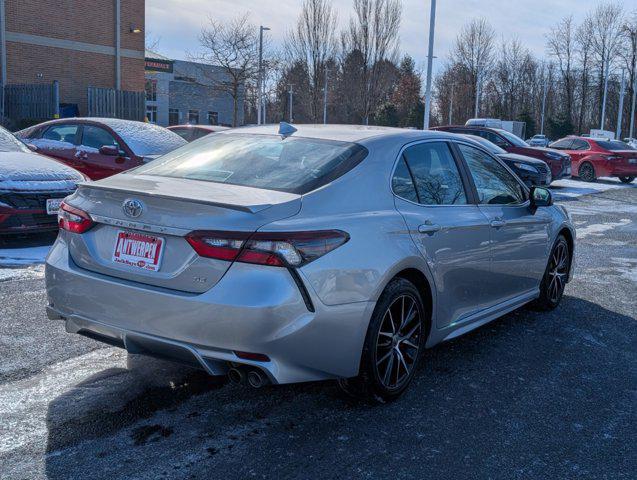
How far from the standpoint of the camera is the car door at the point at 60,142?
1051cm

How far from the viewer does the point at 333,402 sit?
12.8 feet

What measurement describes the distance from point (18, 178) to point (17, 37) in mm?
20456

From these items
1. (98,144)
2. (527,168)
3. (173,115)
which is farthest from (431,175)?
(173,115)

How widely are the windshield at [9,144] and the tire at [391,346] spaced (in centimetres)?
642

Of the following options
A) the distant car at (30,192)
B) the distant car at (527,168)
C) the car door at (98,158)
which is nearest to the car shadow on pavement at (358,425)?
the distant car at (30,192)

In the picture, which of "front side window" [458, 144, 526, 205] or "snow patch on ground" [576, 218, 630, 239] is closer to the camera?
"front side window" [458, 144, 526, 205]

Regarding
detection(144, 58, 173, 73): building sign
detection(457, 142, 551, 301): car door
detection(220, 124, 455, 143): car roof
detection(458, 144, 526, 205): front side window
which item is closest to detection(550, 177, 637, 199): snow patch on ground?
detection(457, 142, 551, 301): car door

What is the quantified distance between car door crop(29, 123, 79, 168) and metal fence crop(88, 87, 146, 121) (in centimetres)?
1660

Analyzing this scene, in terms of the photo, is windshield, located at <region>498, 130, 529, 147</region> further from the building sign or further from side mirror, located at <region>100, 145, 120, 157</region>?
the building sign

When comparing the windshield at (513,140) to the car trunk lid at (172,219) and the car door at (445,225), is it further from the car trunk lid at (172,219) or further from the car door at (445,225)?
the car trunk lid at (172,219)

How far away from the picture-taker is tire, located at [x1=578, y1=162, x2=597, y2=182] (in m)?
23.5

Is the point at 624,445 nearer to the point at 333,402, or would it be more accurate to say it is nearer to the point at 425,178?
the point at 333,402

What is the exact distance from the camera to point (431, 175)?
14.5 feet

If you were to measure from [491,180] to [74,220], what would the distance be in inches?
117
